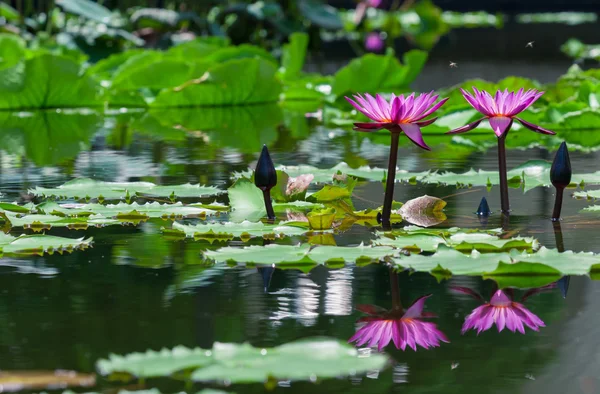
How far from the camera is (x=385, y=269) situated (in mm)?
1698

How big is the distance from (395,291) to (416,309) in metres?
0.11

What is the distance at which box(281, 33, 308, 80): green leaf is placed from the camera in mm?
5414

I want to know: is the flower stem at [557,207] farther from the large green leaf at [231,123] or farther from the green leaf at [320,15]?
the green leaf at [320,15]

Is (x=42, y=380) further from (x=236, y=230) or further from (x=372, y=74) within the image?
(x=372, y=74)

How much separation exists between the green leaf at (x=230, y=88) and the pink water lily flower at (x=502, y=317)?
118 inches

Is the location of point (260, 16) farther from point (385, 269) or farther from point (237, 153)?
point (385, 269)

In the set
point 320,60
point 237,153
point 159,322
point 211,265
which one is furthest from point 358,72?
point 320,60

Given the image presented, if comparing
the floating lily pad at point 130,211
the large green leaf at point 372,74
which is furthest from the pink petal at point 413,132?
the large green leaf at point 372,74

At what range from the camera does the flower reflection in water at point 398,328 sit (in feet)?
4.24

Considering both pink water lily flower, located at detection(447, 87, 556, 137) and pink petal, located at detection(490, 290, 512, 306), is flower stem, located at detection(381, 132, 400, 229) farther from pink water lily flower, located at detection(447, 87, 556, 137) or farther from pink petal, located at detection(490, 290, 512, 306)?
pink petal, located at detection(490, 290, 512, 306)

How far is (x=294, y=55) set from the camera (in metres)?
5.55

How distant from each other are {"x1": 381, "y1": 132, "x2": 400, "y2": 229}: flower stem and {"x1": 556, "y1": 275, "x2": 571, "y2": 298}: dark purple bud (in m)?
0.44

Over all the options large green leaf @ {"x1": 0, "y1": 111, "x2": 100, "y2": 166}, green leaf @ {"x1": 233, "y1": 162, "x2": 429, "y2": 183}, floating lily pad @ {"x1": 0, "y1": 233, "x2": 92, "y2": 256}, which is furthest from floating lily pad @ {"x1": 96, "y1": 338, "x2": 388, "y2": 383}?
large green leaf @ {"x1": 0, "y1": 111, "x2": 100, "y2": 166}

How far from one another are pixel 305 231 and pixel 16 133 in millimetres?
2301
